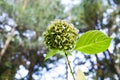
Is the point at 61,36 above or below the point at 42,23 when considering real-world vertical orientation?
below

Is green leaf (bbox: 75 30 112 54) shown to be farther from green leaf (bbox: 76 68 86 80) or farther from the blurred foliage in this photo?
the blurred foliage

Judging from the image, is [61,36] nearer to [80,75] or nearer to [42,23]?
[80,75]

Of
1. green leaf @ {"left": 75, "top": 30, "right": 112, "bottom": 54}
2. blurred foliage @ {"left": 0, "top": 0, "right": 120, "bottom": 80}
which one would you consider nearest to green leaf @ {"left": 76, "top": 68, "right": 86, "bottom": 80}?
green leaf @ {"left": 75, "top": 30, "right": 112, "bottom": 54}

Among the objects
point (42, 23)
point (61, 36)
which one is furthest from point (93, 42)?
point (42, 23)

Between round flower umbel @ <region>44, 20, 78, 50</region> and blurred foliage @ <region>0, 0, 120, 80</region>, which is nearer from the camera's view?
round flower umbel @ <region>44, 20, 78, 50</region>

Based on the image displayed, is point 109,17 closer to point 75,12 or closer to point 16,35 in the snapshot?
point 75,12

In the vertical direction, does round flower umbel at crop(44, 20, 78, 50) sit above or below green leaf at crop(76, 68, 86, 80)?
above

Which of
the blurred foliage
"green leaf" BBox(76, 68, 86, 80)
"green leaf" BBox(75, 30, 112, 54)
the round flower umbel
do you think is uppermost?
the blurred foliage
